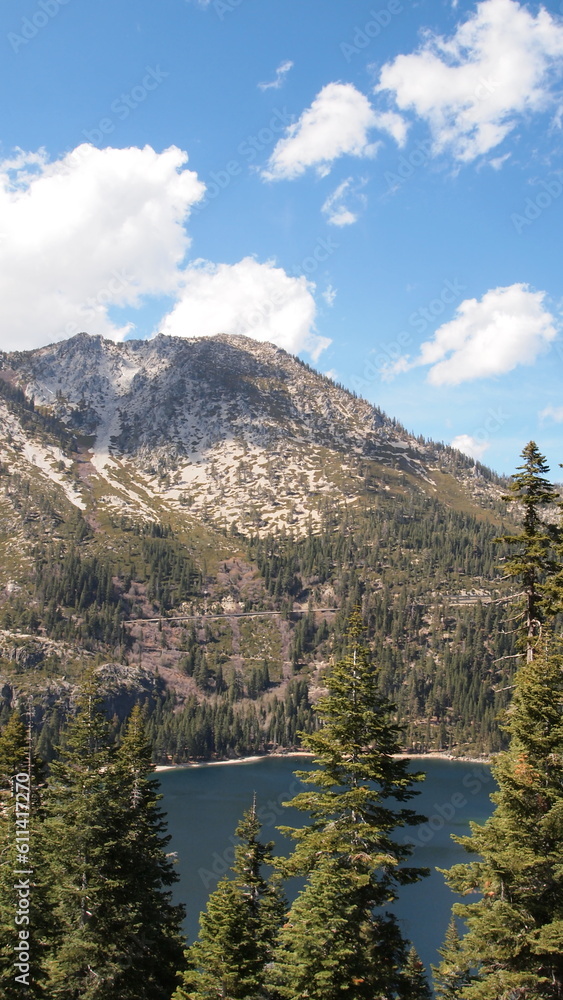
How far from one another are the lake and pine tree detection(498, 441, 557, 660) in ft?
175

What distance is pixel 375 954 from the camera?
2514cm

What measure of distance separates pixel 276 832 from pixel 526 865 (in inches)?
5535

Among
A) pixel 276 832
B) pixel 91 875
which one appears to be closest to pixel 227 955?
pixel 91 875

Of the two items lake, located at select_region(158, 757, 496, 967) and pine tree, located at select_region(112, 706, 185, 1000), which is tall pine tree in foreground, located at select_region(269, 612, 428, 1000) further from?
lake, located at select_region(158, 757, 496, 967)

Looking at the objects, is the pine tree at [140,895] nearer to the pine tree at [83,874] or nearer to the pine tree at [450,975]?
the pine tree at [83,874]

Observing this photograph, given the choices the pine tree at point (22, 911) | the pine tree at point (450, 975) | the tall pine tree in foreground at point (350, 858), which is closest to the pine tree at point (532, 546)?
the tall pine tree in foreground at point (350, 858)

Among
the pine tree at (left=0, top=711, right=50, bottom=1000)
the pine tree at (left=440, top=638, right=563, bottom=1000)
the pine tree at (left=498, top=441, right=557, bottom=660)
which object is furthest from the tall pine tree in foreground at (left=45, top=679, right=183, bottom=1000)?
the pine tree at (left=498, top=441, right=557, bottom=660)

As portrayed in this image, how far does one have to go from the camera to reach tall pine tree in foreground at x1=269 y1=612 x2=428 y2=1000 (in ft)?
80.2

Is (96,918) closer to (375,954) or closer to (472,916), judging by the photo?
(375,954)

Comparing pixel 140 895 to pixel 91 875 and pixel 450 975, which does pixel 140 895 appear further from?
pixel 450 975

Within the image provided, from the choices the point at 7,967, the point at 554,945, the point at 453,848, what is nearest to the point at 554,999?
the point at 554,945

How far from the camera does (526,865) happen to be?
22.4m

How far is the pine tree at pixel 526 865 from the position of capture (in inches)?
886

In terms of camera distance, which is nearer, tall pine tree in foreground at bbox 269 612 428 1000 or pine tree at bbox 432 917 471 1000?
tall pine tree in foreground at bbox 269 612 428 1000
